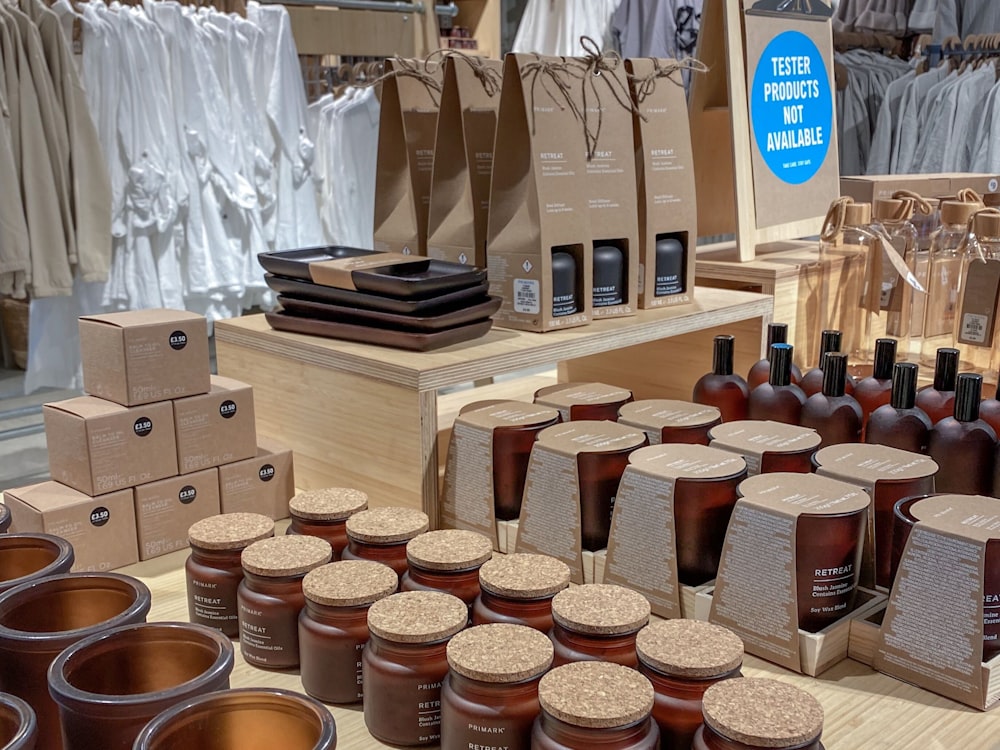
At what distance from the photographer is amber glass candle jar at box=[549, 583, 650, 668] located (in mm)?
924

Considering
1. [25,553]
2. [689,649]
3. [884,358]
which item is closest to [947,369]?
[884,358]

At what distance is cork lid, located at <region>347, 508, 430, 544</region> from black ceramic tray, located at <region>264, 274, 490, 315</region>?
0.36 m

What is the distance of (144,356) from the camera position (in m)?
1.33

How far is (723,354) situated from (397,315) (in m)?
0.53

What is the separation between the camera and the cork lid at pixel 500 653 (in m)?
0.85

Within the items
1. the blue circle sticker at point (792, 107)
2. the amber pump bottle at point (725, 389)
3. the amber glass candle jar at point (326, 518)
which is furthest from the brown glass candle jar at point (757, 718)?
the blue circle sticker at point (792, 107)

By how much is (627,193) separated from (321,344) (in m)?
0.59

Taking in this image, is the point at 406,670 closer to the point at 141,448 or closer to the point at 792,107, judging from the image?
the point at 141,448

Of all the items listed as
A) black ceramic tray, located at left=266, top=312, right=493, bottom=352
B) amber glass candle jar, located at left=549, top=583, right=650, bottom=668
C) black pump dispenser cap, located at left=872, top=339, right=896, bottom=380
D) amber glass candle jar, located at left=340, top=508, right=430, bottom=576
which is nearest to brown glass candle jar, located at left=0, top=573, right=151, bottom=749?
amber glass candle jar, located at left=340, top=508, right=430, bottom=576

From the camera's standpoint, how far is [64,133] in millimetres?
3102

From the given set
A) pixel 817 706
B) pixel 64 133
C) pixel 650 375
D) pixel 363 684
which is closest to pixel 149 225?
pixel 64 133

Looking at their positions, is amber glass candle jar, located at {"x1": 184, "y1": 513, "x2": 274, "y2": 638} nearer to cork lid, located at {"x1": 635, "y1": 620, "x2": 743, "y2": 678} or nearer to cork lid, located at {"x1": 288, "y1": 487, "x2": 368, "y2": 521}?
cork lid, located at {"x1": 288, "y1": 487, "x2": 368, "y2": 521}

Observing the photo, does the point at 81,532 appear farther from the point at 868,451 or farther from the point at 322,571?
the point at 868,451

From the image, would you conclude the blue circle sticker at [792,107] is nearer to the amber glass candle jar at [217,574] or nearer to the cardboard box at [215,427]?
the cardboard box at [215,427]
